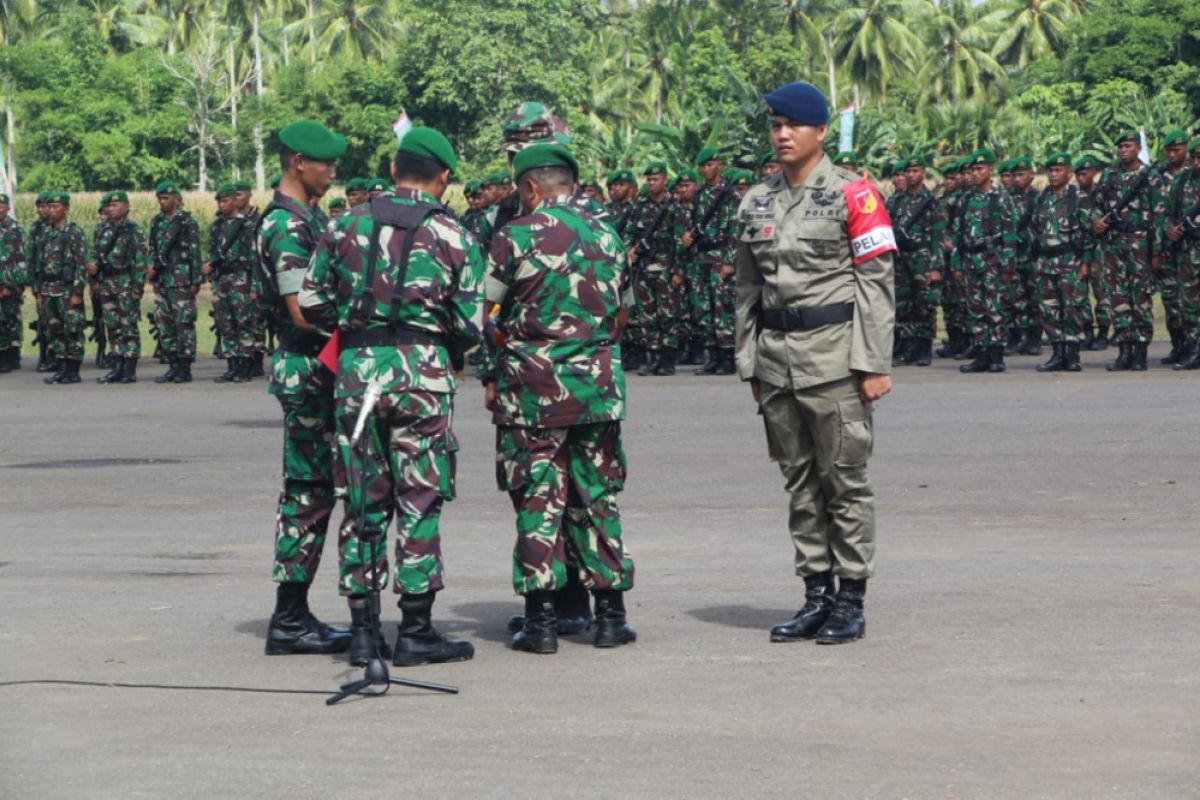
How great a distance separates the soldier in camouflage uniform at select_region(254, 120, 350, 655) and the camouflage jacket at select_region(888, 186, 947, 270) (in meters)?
14.3

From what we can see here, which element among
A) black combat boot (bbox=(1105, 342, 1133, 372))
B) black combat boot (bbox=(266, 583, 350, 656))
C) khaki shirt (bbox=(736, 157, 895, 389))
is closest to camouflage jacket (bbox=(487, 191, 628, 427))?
khaki shirt (bbox=(736, 157, 895, 389))

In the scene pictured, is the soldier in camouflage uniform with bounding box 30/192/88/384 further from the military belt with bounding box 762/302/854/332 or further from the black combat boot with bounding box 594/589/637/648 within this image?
the military belt with bounding box 762/302/854/332

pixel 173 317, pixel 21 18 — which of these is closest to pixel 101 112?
pixel 21 18

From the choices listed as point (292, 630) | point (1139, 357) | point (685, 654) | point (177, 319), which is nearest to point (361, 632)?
point (292, 630)

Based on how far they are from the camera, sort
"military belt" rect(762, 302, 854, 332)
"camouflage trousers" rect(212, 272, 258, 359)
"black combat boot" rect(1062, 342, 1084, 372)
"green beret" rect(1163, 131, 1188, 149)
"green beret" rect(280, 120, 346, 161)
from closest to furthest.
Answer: "military belt" rect(762, 302, 854, 332) < "green beret" rect(280, 120, 346, 161) < "green beret" rect(1163, 131, 1188, 149) < "black combat boot" rect(1062, 342, 1084, 372) < "camouflage trousers" rect(212, 272, 258, 359)

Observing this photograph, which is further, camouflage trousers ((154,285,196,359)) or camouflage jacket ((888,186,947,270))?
camouflage trousers ((154,285,196,359))

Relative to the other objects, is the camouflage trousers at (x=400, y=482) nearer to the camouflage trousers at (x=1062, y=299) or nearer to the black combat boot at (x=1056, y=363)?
the camouflage trousers at (x=1062, y=299)

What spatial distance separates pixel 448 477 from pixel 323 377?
62cm

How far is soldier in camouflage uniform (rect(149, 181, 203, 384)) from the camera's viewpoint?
71.7ft

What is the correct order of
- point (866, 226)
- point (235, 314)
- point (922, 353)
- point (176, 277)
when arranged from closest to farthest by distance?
1. point (866, 226)
2. point (922, 353)
3. point (235, 314)
4. point (176, 277)

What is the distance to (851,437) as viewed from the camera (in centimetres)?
729

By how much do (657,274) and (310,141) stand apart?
13982 mm

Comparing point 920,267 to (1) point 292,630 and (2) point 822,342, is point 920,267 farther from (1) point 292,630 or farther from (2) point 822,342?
(1) point 292,630

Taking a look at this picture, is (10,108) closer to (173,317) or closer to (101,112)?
(101,112)
